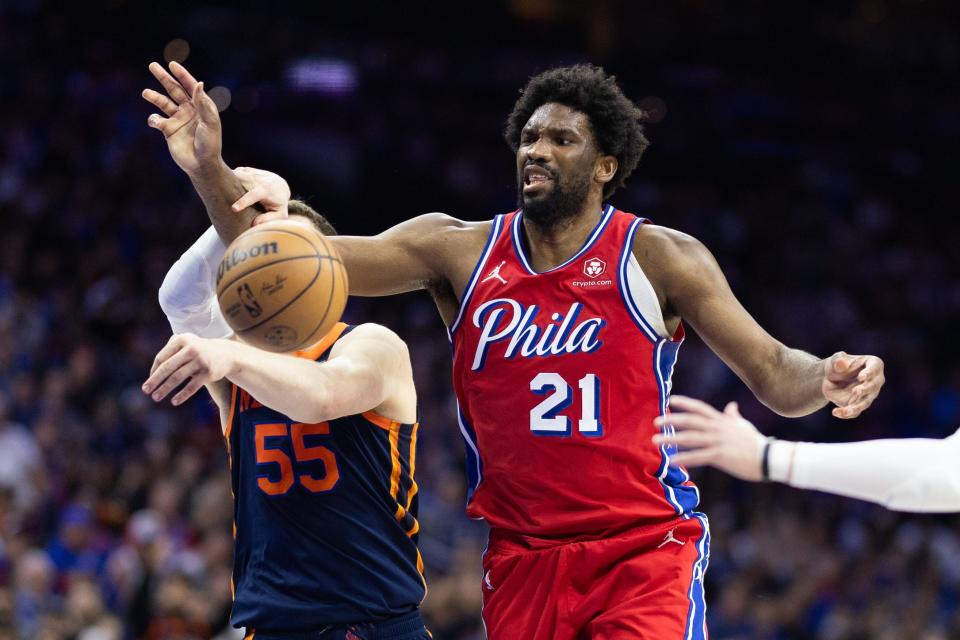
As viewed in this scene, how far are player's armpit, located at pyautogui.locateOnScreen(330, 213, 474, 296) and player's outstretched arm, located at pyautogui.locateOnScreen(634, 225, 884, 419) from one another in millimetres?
768

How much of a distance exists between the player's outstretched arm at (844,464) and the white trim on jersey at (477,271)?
1.70 meters

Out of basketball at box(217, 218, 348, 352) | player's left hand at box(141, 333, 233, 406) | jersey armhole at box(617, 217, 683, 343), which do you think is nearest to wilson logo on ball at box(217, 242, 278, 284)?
basketball at box(217, 218, 348, 352)

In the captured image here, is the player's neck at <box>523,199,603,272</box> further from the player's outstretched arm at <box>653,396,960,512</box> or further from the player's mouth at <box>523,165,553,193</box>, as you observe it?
the player's outstretched arm at <box>653,396,960,512</box>

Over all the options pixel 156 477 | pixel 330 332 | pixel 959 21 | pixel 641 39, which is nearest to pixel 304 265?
pixel 330 332

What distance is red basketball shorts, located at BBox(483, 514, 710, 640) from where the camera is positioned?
4.58 m

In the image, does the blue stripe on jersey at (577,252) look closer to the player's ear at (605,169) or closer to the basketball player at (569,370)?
the basketball player at (569,370)

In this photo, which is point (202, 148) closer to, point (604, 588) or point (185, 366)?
point (185, 366)

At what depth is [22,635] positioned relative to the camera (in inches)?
357

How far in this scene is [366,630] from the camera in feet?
14.3

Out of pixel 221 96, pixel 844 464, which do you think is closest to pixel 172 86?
pixel 844 464

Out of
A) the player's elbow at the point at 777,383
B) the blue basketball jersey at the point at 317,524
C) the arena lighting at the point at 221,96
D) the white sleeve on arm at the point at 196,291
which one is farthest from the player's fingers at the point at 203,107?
the arena lighting at the point at 221,96

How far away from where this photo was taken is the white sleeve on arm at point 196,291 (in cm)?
487

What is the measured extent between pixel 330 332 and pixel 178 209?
34.5ft

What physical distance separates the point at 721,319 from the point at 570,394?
65cm
